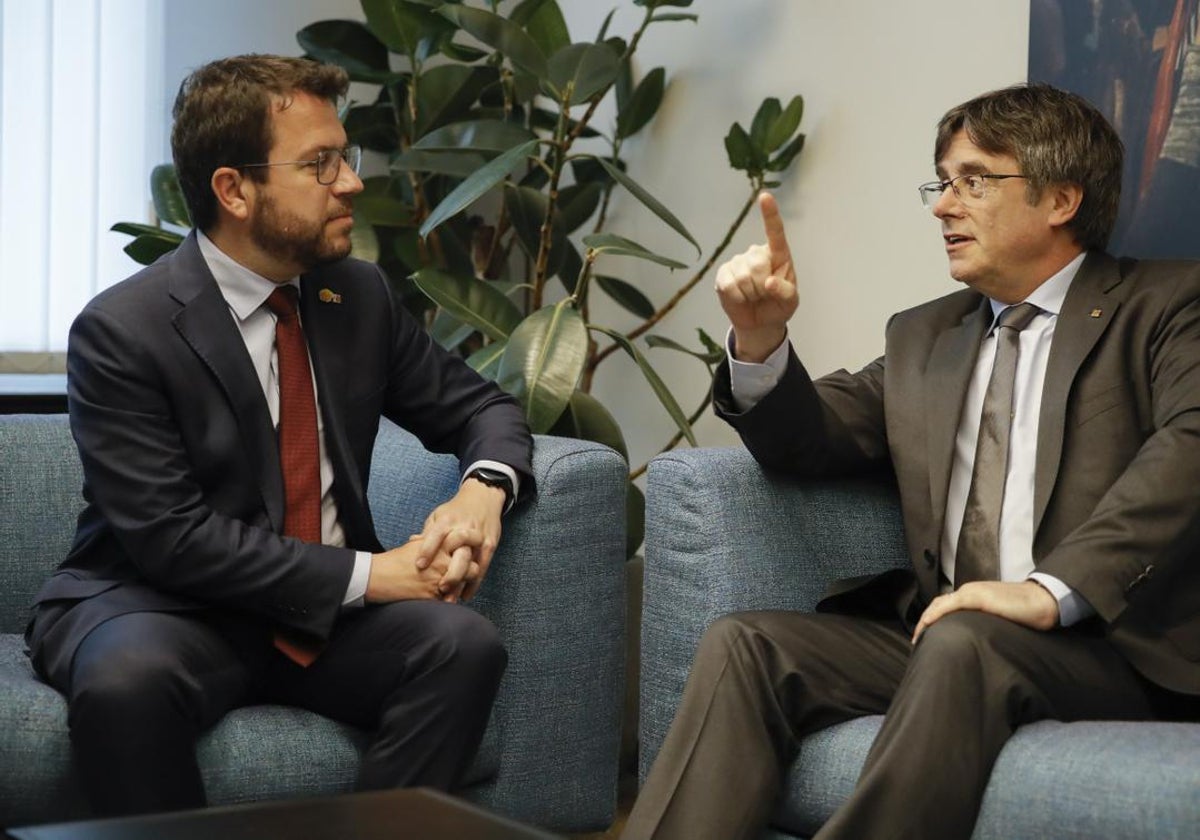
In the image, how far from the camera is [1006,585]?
202 centimetres

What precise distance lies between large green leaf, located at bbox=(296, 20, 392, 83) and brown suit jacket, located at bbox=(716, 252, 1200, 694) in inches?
73.0

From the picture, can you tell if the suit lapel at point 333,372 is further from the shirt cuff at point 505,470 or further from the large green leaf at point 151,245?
the large green leaf at point 151,245

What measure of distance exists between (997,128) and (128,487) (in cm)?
141

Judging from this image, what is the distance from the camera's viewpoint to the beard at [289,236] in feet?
7.80

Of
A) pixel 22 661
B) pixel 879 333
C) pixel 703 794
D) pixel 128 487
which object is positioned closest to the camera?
pixel 703 794

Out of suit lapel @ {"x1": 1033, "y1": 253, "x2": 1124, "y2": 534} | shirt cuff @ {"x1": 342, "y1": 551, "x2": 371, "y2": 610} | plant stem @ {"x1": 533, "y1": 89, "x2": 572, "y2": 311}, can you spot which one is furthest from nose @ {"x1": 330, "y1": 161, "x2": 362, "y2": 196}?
suit lapel @ {"x1": 1033, "y1": 253, "x2": 1124, "y2": 534}

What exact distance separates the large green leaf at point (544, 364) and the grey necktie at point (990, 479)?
88cm

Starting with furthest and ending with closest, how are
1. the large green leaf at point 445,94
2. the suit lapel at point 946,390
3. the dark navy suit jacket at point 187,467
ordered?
the large green leaf at point 445,94 → the suit lapel at point 946,390 → the dark navy suit jacket at point 187,467

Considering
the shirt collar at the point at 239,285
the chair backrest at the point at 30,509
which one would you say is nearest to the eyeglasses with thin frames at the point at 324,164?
the shirt collar at the point at 239,285

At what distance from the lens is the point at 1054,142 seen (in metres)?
2.37

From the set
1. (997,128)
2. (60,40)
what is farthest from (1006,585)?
(60,40)

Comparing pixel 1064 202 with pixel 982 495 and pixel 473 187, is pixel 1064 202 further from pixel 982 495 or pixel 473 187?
pixel 473 187

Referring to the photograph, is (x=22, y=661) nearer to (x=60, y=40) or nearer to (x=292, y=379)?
(x=292, y=379)

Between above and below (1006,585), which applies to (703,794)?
below
